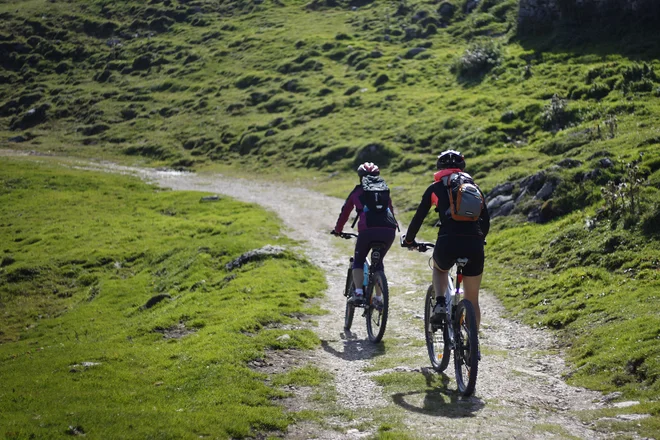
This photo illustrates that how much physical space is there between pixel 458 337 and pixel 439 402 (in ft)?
3.73

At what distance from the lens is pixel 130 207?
47000mm

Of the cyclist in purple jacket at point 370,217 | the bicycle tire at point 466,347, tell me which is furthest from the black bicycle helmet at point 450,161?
the cyclist in purple jacket at point 370,217

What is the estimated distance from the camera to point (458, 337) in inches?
440

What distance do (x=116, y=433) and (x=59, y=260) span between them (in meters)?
26.7

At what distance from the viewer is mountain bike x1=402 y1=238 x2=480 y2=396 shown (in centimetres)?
1051

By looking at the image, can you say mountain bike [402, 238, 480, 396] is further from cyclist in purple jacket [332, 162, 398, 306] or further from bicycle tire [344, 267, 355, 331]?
bicycle tire [344, 267, 355, 331]

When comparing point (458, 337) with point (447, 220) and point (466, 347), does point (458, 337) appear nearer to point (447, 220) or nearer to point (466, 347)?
point (466, 347)

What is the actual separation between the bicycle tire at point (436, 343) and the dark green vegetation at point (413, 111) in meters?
2.56

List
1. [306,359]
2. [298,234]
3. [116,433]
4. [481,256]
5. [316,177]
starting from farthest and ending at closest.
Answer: [316,177] < [298,234] < [306,359] < [481,256] < [116,433]

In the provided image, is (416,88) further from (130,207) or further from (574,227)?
(574,227)

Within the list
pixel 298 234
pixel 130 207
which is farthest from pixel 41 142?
pixel 298 234

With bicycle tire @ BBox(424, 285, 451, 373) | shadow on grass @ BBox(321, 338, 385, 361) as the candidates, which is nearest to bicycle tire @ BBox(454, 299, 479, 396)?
bicycle tire @ BBox(424, 285, 451, 373)

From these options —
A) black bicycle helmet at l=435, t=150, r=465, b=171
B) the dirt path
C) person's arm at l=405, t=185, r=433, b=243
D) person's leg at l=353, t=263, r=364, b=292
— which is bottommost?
the dirt path

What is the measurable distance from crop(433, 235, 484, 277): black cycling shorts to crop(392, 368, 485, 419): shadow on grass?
211 centimetres
